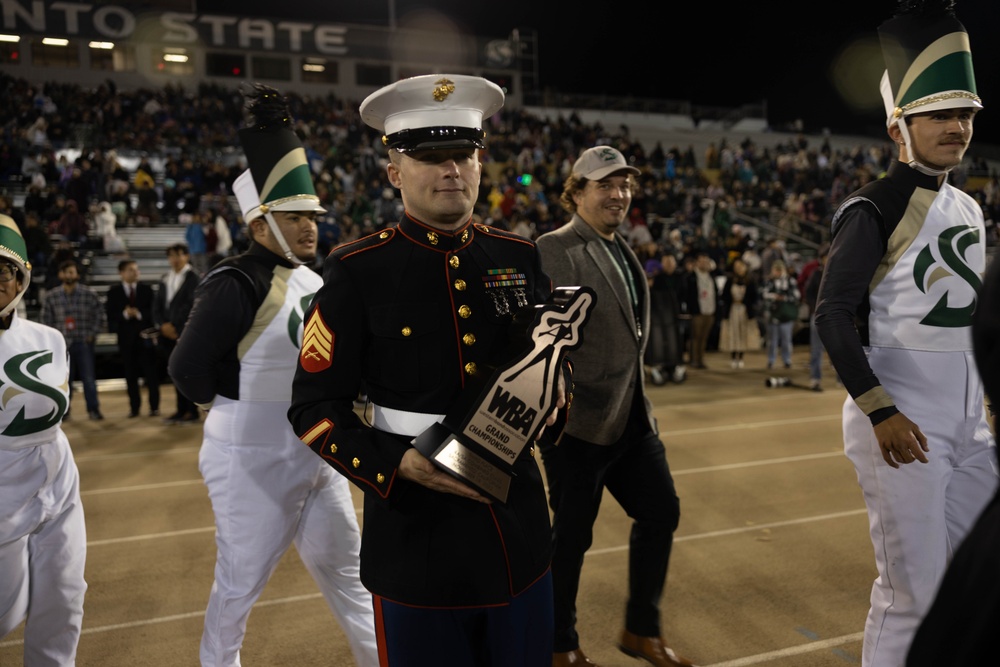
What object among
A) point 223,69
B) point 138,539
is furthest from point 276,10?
point 138,539

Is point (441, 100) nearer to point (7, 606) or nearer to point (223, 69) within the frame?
point (7, 606)

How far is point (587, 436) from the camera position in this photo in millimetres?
3412

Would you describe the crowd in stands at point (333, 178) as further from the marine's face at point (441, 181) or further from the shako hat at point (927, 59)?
the marine's face at point (441, 181)

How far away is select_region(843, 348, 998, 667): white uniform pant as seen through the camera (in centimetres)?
264

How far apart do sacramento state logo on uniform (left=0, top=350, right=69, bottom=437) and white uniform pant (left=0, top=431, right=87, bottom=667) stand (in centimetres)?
9

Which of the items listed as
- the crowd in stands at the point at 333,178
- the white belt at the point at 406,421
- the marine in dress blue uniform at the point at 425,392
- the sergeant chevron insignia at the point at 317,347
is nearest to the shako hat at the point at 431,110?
the marine in dress blue uniform at the point at 425,392

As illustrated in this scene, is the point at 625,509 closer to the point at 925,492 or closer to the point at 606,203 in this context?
the point at 925,492

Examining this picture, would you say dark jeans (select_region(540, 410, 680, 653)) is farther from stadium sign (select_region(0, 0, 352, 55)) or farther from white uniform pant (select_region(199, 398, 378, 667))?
stadium sign (select_region(0, 0, 352, 55))

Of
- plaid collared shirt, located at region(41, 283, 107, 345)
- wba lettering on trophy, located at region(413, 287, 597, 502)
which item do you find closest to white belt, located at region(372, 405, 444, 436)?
wba lettering on trophy, located at region(413, 287, 597, 502)

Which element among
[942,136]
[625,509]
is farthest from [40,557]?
[942,136]

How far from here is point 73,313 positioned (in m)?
9.67

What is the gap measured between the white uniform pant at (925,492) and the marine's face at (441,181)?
5.61ft

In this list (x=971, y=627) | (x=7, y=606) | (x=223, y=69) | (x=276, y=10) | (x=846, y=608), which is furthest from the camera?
(x=276, y=10)

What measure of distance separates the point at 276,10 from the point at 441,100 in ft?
139
